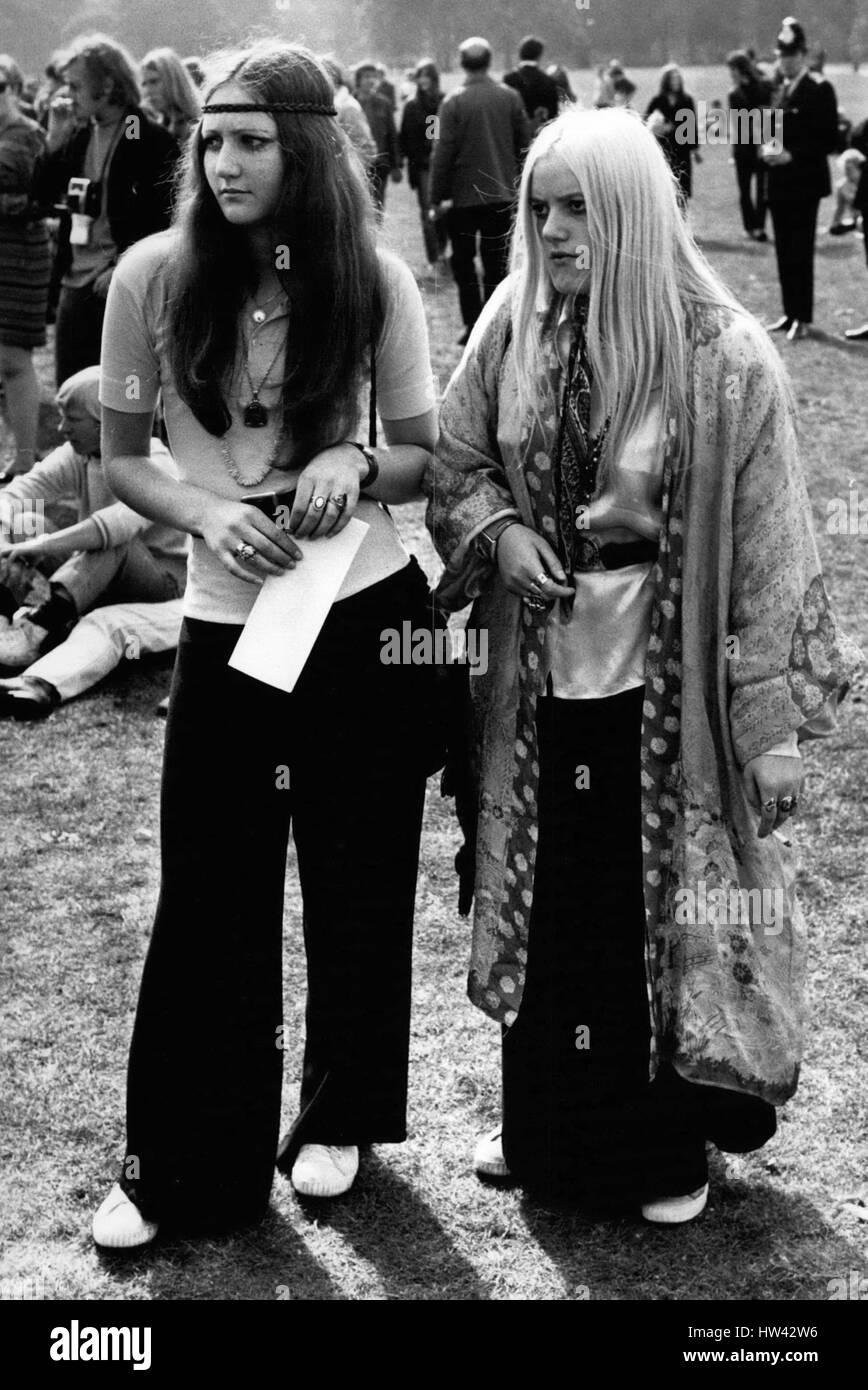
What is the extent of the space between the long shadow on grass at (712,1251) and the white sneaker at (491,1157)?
8cm

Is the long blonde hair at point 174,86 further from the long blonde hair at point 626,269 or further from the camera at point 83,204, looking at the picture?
the long blonde hair at point 626,269

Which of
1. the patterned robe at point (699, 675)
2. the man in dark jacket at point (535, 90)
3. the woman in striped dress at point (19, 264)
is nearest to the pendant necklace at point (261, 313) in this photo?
the patterned robe at point (699, 675)

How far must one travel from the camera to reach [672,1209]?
302 cm

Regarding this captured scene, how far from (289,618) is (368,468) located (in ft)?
0.90

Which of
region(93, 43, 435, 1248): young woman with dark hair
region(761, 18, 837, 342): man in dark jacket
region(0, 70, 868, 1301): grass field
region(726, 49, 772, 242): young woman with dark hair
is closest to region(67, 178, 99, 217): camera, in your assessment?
region(0, 70, 868, 1301): grass field

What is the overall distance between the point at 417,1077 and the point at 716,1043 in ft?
3.01

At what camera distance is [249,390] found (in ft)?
8.66

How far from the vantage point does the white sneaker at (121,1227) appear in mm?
2912

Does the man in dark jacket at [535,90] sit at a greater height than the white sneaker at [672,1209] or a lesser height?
greater

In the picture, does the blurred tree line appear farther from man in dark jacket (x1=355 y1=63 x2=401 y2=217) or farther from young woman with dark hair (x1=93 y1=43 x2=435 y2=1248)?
man in dark jacket (x1=355 y1=63 x2=401 y2=217)

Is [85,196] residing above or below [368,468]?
above

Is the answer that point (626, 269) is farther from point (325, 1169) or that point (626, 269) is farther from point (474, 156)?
point (474, 156)

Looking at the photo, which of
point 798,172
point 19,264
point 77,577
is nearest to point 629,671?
point 77,577
